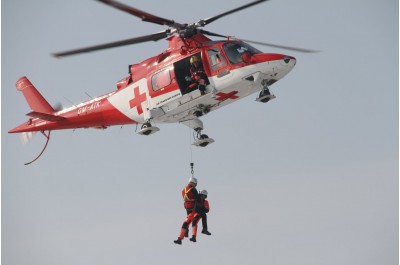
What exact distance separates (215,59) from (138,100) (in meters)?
3.44

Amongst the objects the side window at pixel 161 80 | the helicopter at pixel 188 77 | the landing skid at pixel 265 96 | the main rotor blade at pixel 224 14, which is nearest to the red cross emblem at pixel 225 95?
the helicopter at pixel 188 77

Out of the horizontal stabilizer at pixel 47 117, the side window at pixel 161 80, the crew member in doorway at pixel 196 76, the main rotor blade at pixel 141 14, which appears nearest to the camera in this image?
the main rotor blade at pixel 141 14

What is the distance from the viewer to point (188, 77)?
23.3 metres

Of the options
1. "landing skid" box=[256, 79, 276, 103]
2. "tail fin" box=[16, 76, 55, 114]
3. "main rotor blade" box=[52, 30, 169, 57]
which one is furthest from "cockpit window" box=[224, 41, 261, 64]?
"tail fin" box=[16, 76, 55, 114]

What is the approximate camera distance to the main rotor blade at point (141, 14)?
2025 cm

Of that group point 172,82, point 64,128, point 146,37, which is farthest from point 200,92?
point 64,128

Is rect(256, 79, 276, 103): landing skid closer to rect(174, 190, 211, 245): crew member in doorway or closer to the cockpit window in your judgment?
the cockpit window

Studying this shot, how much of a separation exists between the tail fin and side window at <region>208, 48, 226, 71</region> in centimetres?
879

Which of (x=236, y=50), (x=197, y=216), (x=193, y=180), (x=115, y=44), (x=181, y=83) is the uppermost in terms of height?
(x=115, y=44)

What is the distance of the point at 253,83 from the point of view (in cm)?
2284

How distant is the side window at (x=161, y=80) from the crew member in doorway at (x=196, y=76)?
87 centimetres

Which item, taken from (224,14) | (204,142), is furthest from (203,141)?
(224,14)

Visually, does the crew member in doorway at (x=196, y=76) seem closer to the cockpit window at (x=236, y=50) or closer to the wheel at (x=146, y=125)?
the cockpit window at (x=236, y=50)

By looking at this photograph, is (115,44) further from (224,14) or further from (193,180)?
(193,180)
